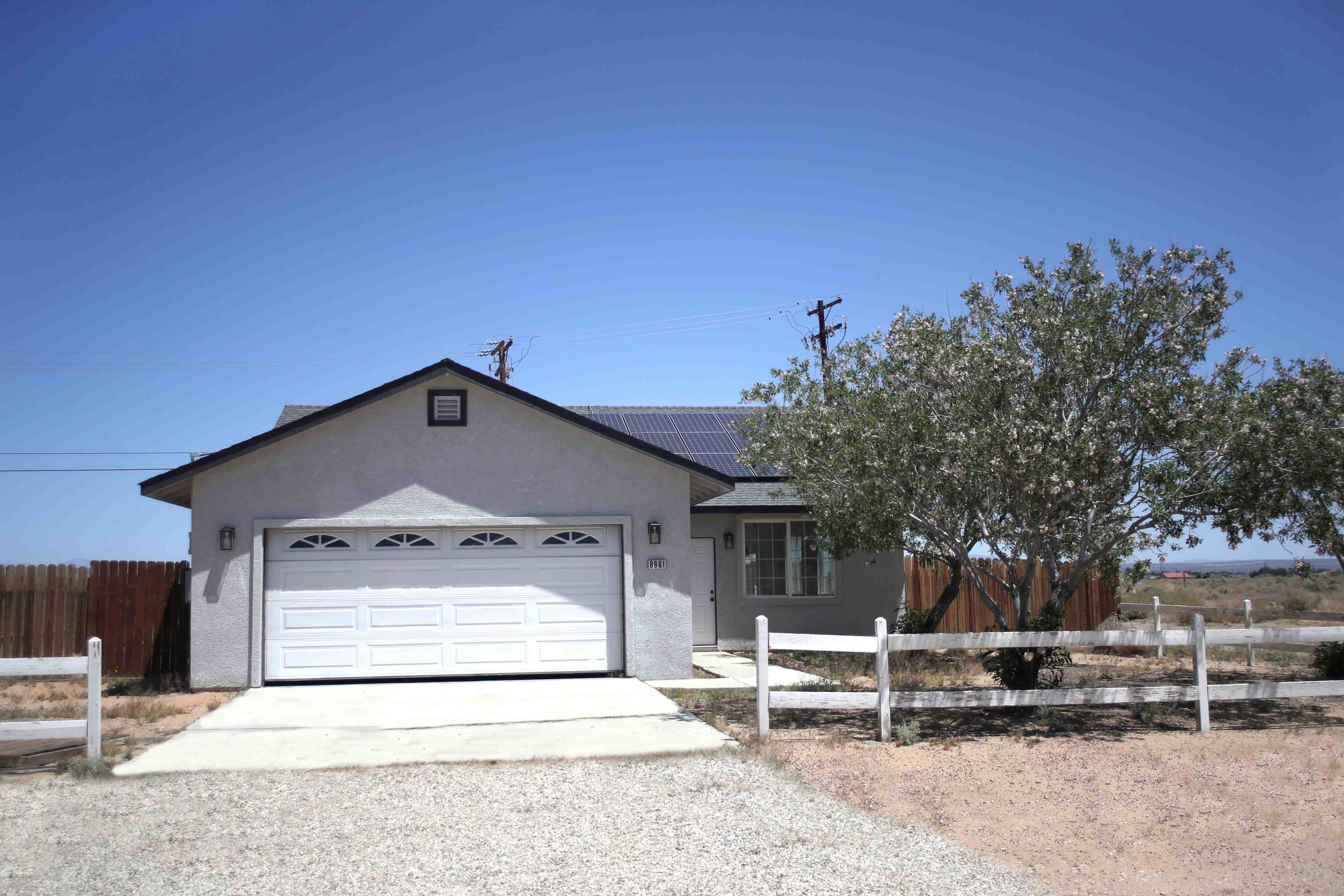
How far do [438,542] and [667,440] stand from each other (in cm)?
783

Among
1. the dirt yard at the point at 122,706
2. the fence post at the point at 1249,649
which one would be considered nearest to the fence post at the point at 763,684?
the dirt yard at the point at 122,706

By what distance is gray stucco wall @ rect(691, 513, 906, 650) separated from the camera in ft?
63.6

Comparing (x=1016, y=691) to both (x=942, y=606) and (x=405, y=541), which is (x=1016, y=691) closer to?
(x=942, y=606)

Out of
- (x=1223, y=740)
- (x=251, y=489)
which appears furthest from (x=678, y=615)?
(x=1223, y=740)

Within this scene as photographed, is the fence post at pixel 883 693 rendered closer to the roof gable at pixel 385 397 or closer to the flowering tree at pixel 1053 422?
the flowering tree at pixel 1053 422

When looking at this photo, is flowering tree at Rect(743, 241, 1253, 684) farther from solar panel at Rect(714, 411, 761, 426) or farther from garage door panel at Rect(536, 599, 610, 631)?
solar panel at Rect(714, 411, 761, 426)

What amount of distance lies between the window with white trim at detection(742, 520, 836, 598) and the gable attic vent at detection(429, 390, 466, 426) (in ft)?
22.1

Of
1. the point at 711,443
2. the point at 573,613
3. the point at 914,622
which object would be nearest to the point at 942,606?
the point at 914,622

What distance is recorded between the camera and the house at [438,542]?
13.9 meters

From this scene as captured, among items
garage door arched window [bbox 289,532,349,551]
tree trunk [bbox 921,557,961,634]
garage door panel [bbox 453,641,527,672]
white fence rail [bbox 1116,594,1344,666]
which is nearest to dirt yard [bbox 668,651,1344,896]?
garage door panel [bbox 453,641,527,672]

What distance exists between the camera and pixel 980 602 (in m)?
22.1

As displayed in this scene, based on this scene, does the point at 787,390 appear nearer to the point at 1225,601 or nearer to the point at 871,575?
the point at 871,575

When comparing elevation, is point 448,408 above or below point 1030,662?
above

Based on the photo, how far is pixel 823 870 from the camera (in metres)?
6.41
